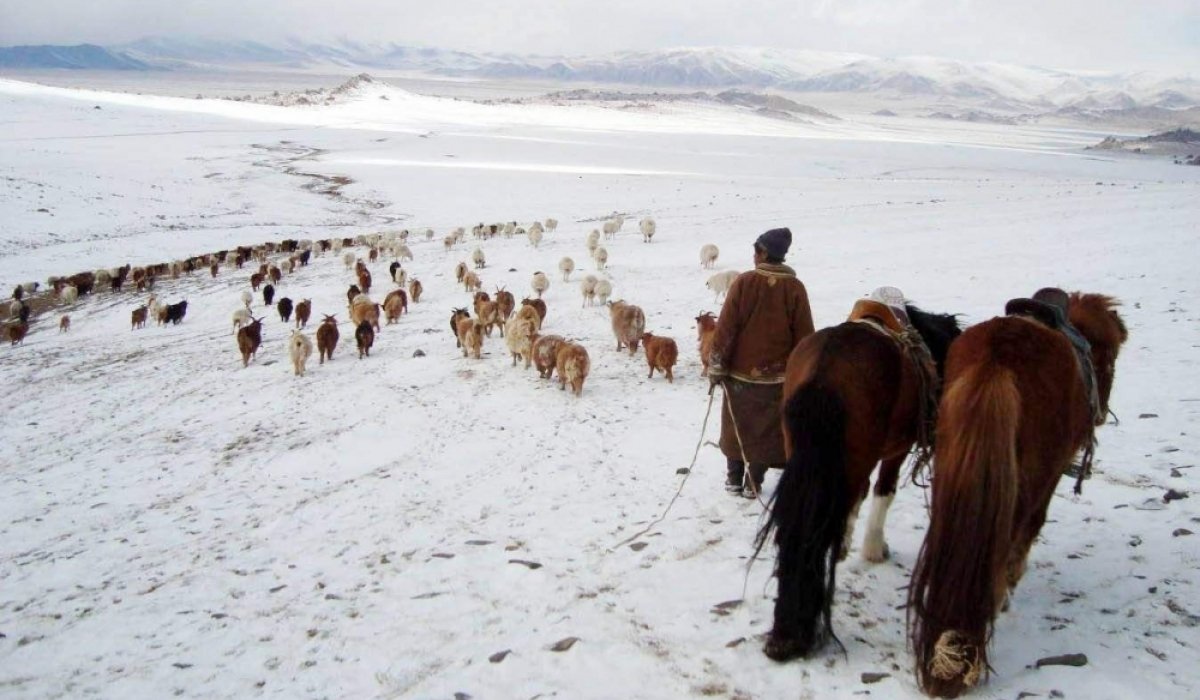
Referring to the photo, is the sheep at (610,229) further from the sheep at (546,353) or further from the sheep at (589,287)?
the sheep at (546,353)

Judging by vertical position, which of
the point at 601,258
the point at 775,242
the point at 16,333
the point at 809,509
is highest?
the point at 775,242

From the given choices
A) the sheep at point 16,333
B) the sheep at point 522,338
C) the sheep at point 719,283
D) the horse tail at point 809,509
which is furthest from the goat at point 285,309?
the horse tail at point 809,509

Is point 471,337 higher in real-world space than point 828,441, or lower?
lower

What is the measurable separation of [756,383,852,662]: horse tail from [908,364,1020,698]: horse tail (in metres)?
0.41

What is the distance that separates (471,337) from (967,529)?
925 cm

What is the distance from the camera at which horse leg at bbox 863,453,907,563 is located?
171 inches

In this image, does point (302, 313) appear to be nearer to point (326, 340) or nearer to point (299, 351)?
point (326, 340)

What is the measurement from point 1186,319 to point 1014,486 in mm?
9808

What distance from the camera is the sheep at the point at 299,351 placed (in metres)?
11.4

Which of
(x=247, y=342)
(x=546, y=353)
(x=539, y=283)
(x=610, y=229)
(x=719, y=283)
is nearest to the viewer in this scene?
(x=546, y=353)

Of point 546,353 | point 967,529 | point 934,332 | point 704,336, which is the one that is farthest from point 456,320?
point 967,529

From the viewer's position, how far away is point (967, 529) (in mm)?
2881

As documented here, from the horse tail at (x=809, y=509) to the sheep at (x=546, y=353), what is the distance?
6.60 m

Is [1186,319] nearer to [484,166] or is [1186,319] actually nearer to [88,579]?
[88,579]
